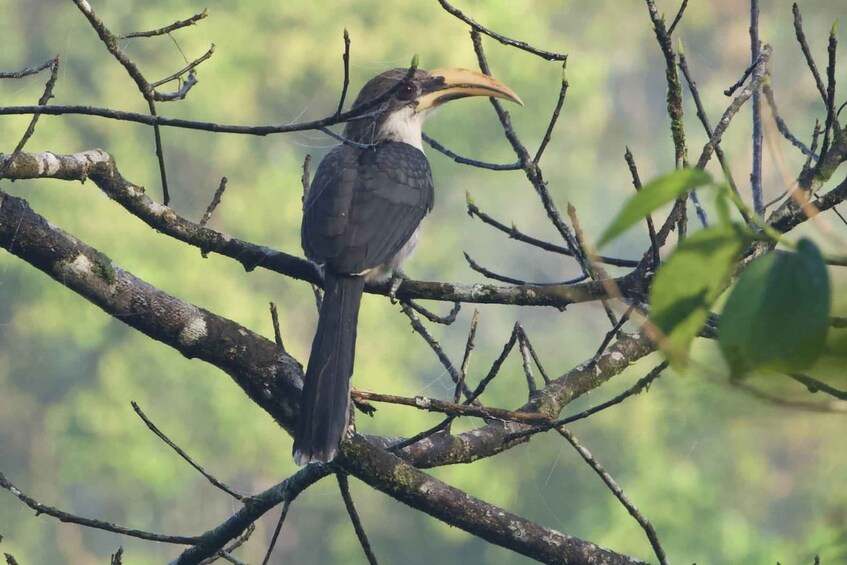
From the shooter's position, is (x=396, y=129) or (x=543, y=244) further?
(x=396, y=129)

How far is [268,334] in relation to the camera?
1433cm

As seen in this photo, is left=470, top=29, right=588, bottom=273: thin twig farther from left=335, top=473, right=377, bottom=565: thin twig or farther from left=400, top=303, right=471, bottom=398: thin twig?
left=335, top=473, right=377, bottom=565: thin twig

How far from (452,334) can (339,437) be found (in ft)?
55.8

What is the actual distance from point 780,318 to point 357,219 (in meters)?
2.13

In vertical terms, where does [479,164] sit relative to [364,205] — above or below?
below

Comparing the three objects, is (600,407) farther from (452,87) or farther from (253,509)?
(452,87)

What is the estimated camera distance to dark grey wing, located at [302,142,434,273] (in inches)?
93.1

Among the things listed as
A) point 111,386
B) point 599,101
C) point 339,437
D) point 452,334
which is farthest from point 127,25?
point 339,437

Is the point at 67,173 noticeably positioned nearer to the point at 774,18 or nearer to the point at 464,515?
the point at 464,515

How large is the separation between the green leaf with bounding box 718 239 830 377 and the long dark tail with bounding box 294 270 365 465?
1.17m

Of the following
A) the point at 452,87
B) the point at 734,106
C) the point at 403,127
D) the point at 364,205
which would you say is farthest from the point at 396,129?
the point at 734,106

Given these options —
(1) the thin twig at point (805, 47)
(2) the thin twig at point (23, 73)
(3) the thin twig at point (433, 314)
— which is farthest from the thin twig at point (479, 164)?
(2) the thin twig at point (23, 73)

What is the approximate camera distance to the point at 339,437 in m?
1.56

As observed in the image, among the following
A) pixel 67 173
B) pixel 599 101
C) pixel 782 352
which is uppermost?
pixel 599 101
